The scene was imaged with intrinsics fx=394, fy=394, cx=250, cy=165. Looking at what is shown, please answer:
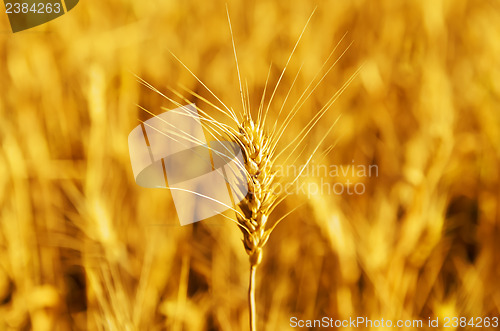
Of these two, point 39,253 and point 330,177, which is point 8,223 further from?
point 330,177

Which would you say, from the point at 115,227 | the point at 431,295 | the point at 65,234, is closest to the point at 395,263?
the point at 431,295

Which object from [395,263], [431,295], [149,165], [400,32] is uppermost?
[400,32]

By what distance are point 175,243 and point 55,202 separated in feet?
1.14

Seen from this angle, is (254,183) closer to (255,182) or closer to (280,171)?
(255,182)

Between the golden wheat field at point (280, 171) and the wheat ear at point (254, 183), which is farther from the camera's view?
the golden wheat field at point (280, 171)

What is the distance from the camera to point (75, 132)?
110cm

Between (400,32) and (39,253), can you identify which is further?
(400,32)

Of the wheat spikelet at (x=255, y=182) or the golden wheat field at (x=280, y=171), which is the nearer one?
the wheat spikelet at (x=255, y=182)

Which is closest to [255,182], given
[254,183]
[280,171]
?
[254,183]

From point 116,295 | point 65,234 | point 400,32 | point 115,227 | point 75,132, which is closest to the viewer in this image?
point 116,295

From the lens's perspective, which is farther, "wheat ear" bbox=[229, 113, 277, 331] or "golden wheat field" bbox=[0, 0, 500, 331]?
"golden wheat field" bbox=[0, 0, 500, 331]

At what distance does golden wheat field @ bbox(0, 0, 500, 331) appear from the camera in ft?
2.59

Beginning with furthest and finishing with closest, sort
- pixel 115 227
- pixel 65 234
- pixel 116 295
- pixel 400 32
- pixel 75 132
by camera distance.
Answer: pixel 400 32
pixel 75 132
pixel 65 234
pixel 115 227
pixel 116 295

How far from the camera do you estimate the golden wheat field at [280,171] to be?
2.59ft
